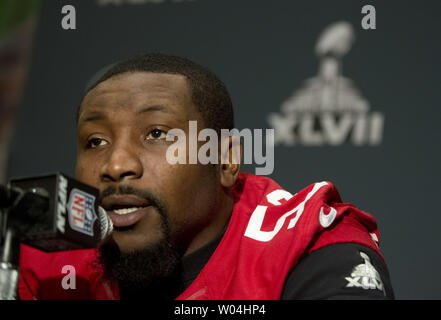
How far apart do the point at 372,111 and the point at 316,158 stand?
0.19 m

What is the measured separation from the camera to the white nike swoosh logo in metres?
0.89

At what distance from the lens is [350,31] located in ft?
4.80

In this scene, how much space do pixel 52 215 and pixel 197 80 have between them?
1.94ft

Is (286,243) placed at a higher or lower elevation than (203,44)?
lower

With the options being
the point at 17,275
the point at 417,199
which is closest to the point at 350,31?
the point at 417,199

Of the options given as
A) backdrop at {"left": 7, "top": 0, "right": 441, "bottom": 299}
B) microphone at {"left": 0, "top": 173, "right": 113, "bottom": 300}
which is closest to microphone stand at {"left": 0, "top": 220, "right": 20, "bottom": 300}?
microphone at {"left": 0, "top": 173, "right": 113, "bottom": 300}

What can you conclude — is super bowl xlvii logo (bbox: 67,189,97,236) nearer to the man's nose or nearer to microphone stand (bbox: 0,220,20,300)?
microphone stand (bbox: 0,220,20,300)

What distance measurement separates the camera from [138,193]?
89 cm

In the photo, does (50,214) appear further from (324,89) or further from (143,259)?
(324,89)

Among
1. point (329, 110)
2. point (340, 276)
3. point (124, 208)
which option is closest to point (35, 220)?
point (124, 208)

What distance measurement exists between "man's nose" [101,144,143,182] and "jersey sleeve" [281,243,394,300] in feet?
0.99

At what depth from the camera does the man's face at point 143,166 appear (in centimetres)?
89

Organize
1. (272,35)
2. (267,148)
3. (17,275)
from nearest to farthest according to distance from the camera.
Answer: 1. (17,275)
2. (267,148)
3. (272,35)

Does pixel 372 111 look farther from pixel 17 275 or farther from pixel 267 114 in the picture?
pixel 17 275
